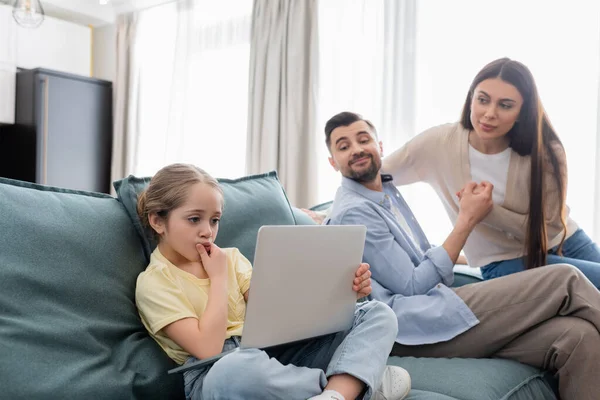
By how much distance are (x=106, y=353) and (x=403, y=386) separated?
25.4 inches

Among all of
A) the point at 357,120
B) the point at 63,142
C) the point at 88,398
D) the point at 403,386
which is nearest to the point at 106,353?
the point at 88,398

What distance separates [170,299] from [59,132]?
3901 millimetres

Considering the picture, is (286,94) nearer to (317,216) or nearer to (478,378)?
(317,216)

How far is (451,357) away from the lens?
1.64m

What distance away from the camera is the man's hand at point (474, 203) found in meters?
1.83

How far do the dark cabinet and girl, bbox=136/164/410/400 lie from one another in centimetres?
361

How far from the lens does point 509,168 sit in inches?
77.7

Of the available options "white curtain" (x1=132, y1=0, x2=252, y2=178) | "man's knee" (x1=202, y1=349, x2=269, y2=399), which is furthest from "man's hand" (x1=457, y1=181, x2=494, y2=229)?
"white curtain" (x1=132, y1=0, x2=252, y2=178)

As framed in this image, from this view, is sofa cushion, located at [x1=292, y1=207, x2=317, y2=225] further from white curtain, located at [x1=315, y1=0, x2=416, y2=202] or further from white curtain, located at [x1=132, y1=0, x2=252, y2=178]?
white curtain, located at [x1=132, y1=0, x2=252, y2=178]

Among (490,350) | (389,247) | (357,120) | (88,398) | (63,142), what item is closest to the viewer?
(88,398)

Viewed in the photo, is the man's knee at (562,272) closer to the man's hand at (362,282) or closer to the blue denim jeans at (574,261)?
the blue denim jeans at (574,261)

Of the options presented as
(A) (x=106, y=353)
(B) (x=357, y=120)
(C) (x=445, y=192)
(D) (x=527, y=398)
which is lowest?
(D) (x=527, y=398)

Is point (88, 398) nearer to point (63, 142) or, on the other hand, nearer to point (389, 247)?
point (389, 247)

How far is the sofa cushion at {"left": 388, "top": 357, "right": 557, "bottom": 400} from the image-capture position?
4.51ft
